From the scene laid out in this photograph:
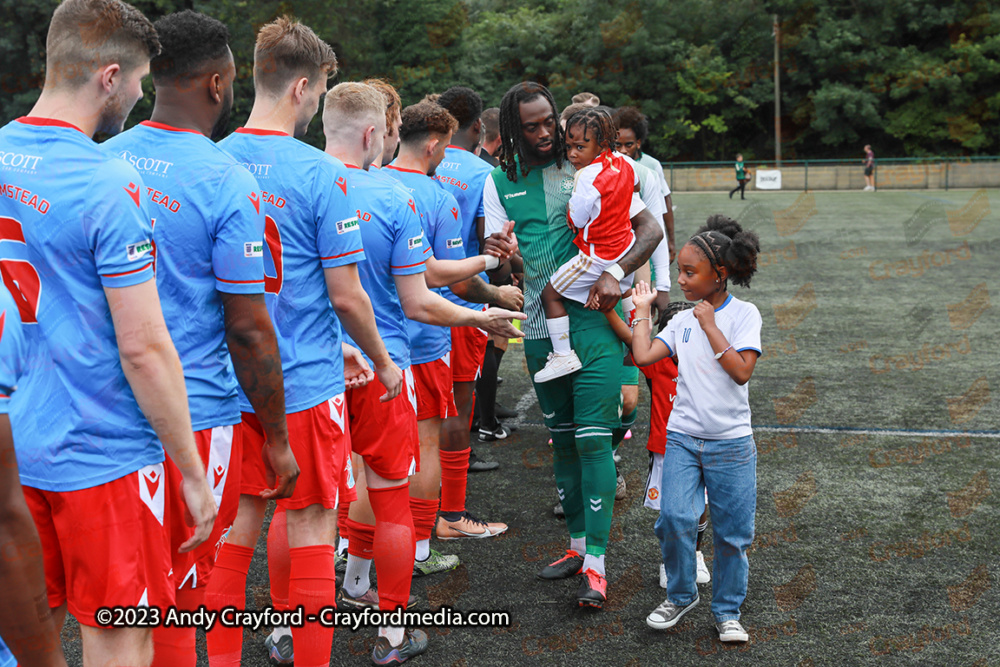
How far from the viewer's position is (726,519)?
343 centimetres

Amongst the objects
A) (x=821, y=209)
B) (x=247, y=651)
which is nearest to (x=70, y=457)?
(x=247, y=651)

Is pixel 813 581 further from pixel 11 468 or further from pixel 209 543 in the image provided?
pixel 11 468

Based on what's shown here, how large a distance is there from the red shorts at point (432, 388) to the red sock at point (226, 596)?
1461 mm

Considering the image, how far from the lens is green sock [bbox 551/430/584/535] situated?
412 centimetres

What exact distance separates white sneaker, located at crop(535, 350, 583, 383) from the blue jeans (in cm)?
58

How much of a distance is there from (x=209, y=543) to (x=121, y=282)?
0.88 meters

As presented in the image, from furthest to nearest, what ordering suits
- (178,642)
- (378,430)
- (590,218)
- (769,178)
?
(769,178), (590,218), (378,430), (178,642)

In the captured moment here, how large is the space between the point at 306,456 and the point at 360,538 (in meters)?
1.02

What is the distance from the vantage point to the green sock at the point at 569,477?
4.12 meters

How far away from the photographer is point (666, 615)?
3553 millimetres

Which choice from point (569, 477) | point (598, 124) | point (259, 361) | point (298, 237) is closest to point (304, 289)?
point (298, 237)

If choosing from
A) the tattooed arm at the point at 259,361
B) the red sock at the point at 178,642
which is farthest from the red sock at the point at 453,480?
the red sock at the point at 178,642

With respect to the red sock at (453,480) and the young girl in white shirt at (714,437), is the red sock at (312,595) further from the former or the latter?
the red sock at (453,480)

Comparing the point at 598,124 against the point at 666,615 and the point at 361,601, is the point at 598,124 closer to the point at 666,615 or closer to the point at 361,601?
the point at 666,615
